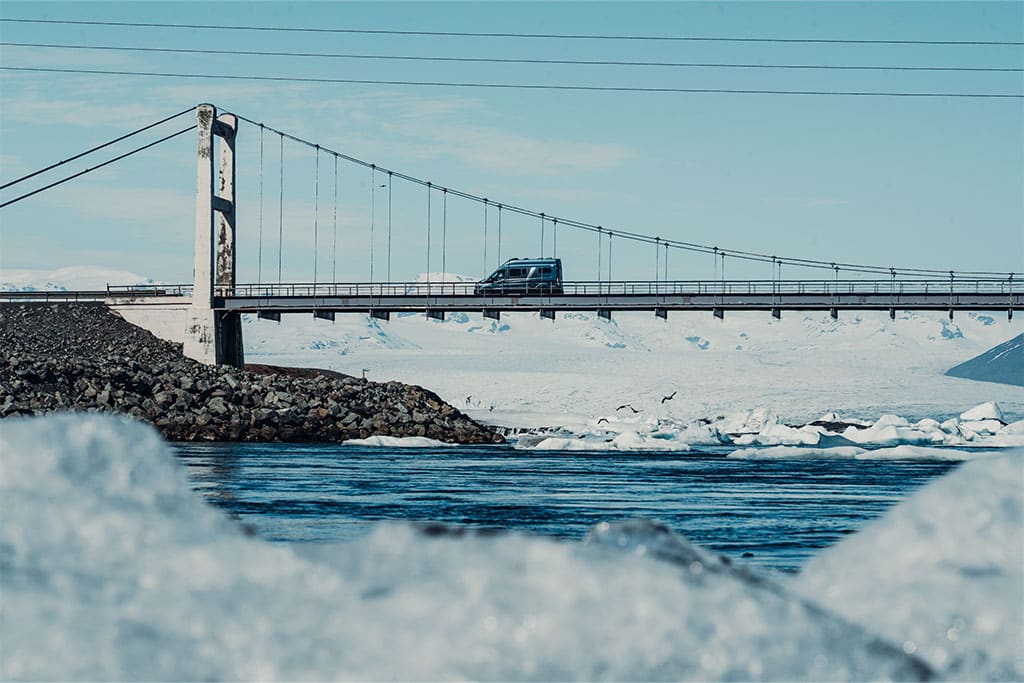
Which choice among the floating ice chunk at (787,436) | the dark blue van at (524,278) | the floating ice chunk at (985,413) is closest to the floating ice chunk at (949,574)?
the floating ice chunk at (787,436)

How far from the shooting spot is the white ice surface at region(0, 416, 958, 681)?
3.82 meters

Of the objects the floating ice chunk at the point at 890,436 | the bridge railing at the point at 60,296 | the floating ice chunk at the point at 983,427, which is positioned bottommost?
the floating ice chunk at the point at 983,427

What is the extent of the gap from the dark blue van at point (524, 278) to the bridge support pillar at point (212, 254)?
10.5m

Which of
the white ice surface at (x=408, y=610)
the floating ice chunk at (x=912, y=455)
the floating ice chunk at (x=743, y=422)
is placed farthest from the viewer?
the floating ice chunk at (x=743, y=422)

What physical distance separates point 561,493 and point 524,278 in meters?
40.5

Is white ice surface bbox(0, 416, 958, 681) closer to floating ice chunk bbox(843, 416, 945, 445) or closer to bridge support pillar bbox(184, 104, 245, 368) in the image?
floating ice chunk bbox(843, 416, 945, 445)

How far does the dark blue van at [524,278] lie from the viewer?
58.6 meters

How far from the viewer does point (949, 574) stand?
4.50 metres

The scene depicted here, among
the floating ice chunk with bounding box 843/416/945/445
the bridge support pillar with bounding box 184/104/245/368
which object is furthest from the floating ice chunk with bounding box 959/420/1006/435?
the bridge support pillar with bounding box 184/104/245/368

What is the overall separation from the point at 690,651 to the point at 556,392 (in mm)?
96394

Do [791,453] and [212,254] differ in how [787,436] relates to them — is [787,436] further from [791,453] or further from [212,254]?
[212,254]

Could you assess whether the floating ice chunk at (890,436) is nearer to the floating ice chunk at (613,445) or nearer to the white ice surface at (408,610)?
the floating ice chunk at (613,445)

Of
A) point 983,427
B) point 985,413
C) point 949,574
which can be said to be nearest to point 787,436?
point 983,427

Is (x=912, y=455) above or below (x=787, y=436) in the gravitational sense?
above
